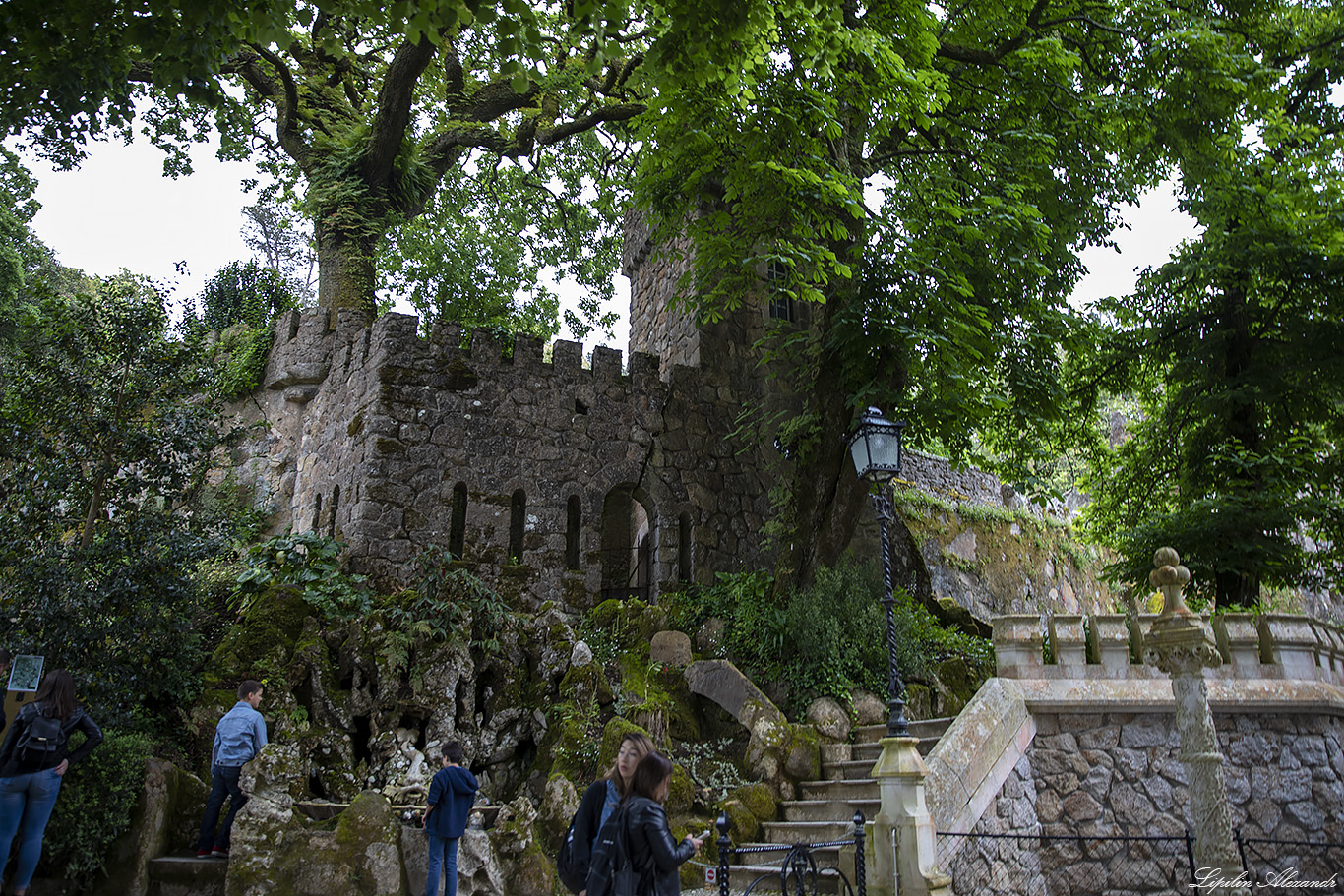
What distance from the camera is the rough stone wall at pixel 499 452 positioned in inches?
425

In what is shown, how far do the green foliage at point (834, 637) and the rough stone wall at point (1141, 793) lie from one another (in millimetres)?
1530

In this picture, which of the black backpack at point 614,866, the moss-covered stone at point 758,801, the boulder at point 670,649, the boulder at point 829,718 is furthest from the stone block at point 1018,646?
the black backpack at point 614,866

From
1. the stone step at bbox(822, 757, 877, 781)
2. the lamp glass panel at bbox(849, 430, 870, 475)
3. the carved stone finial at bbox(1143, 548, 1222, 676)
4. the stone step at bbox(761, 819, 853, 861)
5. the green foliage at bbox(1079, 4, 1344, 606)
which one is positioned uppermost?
the green foliage at bbox(1079, 4, 1344, 606)

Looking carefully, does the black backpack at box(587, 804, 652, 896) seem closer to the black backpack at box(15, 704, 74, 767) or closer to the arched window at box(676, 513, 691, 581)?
the black backpack at box(15, 704, 74, 767)

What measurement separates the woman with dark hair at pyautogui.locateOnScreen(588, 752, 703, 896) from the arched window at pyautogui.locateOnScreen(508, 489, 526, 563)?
7.35 meters

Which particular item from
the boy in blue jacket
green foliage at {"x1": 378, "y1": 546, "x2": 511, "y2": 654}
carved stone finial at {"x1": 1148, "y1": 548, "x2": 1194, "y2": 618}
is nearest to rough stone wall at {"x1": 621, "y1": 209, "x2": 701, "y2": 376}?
green foliage at {"x1": 378, "y1": 546, "x2": 511, "y2": 654}

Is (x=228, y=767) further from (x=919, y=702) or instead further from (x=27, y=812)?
(x=919, y=702)

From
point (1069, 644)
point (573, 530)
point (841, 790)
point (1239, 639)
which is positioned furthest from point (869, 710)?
point (573, 530)

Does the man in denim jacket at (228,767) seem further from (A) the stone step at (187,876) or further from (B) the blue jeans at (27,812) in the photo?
(B) the blue jeans at (27,812)

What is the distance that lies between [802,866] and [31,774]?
4775mm

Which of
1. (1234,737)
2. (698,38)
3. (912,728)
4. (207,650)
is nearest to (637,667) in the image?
(912,728)

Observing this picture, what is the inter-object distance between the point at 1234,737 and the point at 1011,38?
28.1 ft

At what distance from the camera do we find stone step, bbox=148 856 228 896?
18.9ft

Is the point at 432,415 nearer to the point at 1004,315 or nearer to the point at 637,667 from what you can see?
the point at 637,667
